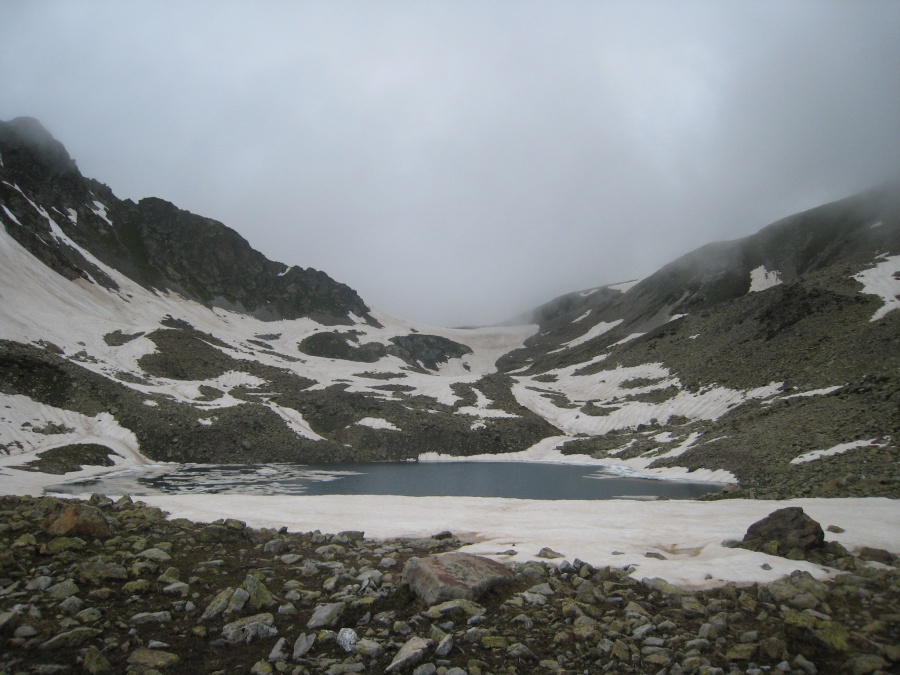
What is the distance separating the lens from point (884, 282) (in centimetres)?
7275

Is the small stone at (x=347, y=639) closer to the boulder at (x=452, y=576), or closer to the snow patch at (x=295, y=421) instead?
the boulder at (x=452, y=576)

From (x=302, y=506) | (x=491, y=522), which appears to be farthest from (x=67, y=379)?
(x=491, y=522)

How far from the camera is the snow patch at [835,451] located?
31148 millimetres

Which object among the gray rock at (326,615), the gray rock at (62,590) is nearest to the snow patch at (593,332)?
the gray rock at (326,615)

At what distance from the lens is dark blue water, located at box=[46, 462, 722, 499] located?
39.4 m

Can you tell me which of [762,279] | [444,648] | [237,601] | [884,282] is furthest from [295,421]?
[762,279]

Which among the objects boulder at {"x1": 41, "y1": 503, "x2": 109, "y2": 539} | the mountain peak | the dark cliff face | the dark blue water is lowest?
the dark blue water

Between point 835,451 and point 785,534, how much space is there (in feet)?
88.8

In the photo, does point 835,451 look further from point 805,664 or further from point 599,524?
point 805,664

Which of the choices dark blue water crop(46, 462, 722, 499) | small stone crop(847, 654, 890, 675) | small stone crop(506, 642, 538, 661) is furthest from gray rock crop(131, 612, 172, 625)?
dark blue water crop(46, 462, 722, 499)

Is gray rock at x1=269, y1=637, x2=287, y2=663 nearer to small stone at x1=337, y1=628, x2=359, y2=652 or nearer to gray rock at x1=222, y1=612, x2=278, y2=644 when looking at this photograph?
gray rock at x1=222, y1=612, x2=278, y2=644

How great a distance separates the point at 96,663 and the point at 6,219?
135 metres

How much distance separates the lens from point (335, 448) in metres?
70.1

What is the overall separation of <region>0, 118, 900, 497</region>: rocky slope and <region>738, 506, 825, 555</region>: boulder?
1103 cm
